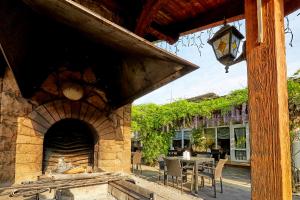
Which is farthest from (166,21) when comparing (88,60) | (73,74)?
(73,74)

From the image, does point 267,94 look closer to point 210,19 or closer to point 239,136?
point 210,19

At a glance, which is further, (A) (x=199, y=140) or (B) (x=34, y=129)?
(A) (x=199, y=140)

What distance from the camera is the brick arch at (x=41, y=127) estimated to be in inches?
133

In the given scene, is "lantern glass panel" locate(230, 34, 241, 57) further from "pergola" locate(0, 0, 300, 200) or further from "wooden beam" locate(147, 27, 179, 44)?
"wooden beam" locate(147, 27, 179, 44)

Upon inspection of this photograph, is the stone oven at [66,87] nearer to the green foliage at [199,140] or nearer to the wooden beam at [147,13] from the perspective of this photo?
the wooden beam at [147,13]

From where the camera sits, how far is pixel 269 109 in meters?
1.83

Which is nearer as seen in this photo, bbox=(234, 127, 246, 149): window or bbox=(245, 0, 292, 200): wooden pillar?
bbox=(245, 0, 292, 200): wooden pillar

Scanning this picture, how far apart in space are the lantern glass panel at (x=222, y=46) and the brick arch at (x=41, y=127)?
6.98 ft

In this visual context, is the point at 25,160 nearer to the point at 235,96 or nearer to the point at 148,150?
the point at 148,150

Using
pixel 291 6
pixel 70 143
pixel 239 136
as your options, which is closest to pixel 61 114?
pixel 70 143

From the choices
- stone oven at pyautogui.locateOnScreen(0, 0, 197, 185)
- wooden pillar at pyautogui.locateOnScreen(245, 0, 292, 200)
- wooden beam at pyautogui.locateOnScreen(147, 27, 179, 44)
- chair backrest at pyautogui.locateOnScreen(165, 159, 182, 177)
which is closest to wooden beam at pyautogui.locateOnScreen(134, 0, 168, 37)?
wooden beam at pyautogui.locateOnScreen(147, 27, 179, 44)

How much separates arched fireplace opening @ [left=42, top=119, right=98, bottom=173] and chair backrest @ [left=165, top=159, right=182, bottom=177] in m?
2.46

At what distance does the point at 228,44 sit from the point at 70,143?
Answer: 3.03 m

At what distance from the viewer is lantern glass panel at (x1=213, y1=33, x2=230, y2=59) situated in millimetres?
3094
